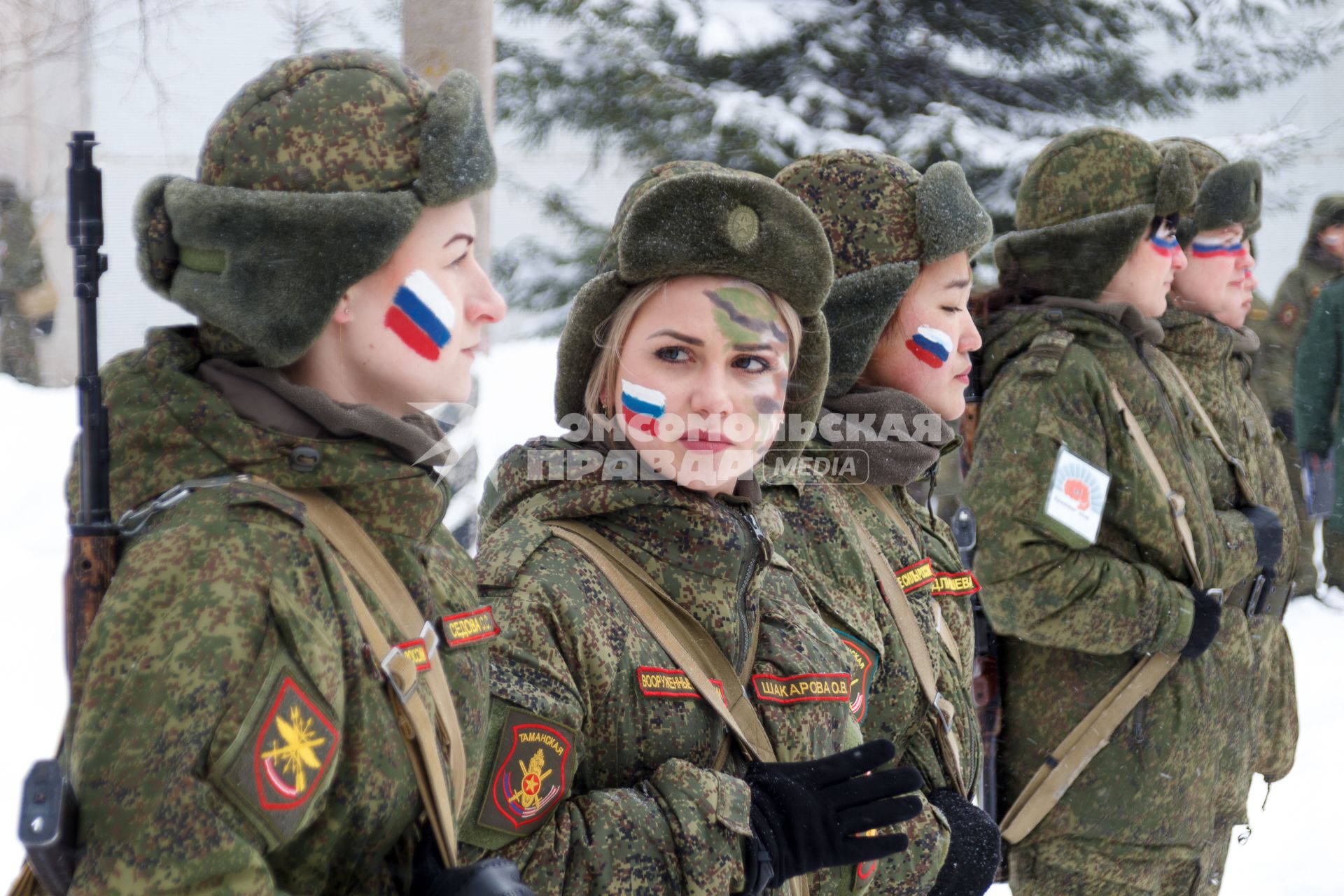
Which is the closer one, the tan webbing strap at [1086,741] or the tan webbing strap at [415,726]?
the tan webbing strap at [415,726]

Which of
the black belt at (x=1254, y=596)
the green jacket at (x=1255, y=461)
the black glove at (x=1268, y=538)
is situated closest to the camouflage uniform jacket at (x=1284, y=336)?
the green jacket at (x=1255, y=461)

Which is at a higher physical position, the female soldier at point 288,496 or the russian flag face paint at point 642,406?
the female soldier at point 288,496

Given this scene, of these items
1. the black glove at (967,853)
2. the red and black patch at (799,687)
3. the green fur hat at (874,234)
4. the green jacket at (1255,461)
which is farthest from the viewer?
the green jacket at (1255,461)

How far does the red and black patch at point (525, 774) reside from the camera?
199 centimetres

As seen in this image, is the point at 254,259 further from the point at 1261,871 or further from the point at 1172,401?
the point at 1261,871

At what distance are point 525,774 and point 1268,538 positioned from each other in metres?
3.14

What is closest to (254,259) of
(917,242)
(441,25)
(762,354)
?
(762,354)

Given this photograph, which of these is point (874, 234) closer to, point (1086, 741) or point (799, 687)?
point (799, 687)

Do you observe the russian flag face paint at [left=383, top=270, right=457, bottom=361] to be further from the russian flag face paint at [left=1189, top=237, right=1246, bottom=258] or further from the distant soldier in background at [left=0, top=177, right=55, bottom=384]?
the russian flag face paint at [left=1189, top=237, right=1246, bottom=258]

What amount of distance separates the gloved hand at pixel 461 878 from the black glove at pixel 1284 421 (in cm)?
752

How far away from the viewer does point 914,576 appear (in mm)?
3088

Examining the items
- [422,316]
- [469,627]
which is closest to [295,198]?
[422,316]

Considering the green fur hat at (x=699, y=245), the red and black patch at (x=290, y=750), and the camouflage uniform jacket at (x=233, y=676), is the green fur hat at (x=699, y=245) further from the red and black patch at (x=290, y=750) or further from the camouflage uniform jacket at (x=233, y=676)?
the red and black patch at (x=290, y=750)

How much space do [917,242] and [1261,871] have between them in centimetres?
393
